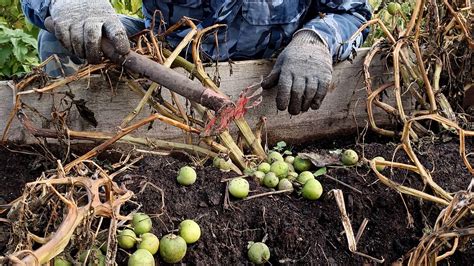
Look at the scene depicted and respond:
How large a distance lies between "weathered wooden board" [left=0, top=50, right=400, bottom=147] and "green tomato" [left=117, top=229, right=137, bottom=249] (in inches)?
32.6

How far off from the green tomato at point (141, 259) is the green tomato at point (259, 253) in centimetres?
32

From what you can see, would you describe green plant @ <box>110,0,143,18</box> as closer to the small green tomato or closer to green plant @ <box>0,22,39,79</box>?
green plant @ <box>0,22,39,79</box>

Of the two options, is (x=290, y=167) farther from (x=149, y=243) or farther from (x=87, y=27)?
(x=87, y=27)

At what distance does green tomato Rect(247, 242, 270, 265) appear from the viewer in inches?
77.9

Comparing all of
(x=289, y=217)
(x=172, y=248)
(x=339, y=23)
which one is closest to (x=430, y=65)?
(x=339, y=23)

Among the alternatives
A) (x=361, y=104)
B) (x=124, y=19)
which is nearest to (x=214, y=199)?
(x=361, y=104)

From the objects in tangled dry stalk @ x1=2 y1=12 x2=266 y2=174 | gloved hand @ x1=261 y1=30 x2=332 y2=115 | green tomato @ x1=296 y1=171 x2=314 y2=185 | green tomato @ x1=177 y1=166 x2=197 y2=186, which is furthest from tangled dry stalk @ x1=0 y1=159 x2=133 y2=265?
gloved hand @ x1=261 y1=30 x2=332 y2=115

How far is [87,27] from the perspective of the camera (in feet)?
7.86

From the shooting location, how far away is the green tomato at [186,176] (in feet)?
7.09

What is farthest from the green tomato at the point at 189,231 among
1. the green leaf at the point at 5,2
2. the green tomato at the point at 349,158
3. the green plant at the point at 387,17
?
the green leaf at the point at 5,2

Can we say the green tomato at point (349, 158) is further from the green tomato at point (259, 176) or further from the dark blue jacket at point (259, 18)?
the dark blue jacket at point (259, 18)

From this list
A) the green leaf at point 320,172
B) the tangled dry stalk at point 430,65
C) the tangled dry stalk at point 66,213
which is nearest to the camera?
the tangled dry stalk at point 66,213

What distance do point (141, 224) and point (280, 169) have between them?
0.59 meters

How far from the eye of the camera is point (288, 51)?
8.88 ft
